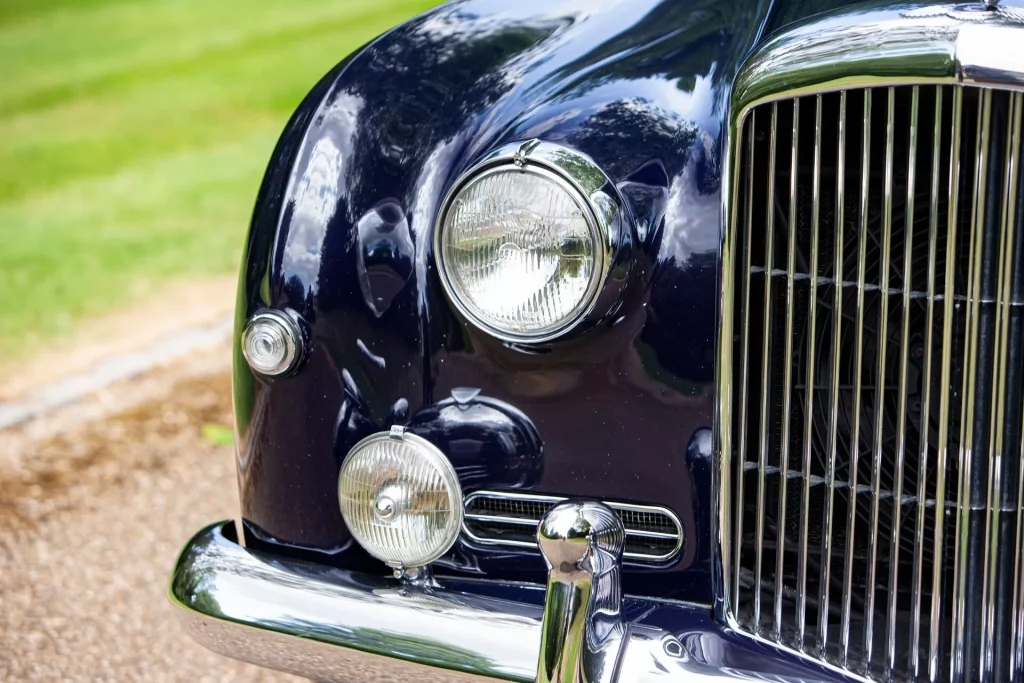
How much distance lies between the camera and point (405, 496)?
1.76 metres

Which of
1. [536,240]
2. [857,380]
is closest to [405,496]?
[536,240]

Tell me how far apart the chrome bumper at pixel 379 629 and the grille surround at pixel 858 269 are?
4.1 inches

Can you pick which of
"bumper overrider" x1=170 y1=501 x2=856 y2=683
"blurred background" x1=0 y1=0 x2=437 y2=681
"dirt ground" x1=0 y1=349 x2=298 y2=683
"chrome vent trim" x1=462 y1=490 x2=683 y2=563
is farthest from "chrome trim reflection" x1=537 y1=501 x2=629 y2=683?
"blurred background" x1=0 y1=0 x2=437 y2=681

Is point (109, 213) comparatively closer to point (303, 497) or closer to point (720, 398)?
point (303, 497)

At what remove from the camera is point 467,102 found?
192 cm

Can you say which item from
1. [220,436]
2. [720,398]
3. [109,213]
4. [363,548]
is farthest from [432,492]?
[109,213]

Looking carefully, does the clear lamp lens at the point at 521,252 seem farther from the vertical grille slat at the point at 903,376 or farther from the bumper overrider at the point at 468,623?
the vertical grille slat at the point at 903,376

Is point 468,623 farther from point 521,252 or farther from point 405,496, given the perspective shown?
point 521,252

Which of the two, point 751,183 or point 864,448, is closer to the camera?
point 751,183

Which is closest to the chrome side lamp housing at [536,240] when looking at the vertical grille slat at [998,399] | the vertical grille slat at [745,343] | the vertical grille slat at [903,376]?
the vertical grille slat at [745,343]

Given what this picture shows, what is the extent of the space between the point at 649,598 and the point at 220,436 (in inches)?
103

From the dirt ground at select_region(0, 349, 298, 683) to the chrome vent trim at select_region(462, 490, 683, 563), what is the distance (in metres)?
1.10

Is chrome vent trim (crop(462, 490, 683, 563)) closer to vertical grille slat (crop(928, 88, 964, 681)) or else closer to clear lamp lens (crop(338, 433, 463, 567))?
clear lamp lens (crop(338, 433, 463, 567))

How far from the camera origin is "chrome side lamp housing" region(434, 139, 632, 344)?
65.1 inches
